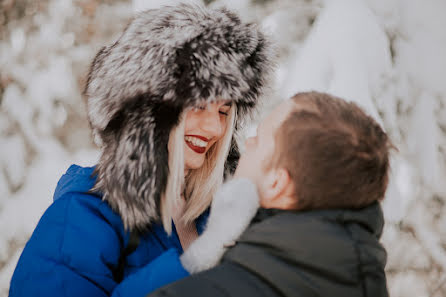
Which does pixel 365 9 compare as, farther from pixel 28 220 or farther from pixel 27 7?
pixel 28 220

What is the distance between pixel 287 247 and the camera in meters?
0.61

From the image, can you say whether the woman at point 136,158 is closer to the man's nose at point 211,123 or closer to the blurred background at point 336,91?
the man's nose at point 211,123

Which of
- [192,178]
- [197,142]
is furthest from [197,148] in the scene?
[192,178]

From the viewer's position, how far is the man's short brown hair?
2.14 feet

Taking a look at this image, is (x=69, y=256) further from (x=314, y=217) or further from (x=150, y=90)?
(x=314, y=217)

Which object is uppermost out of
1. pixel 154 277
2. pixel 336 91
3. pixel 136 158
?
pixel 136 158

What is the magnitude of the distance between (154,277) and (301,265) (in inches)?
14.2

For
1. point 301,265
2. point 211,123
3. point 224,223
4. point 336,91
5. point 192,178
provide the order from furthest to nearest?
point 336,91 < point 192,178 < point 211,123 < point 224,223 < point 301,265

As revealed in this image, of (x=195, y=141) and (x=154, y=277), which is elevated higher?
(x=195, y=141)

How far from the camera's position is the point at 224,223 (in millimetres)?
721

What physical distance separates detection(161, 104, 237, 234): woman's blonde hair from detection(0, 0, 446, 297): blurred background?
28.6 inches

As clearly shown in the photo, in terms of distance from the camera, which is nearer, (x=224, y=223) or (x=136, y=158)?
(x=224, y=223)

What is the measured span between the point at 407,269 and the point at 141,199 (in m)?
2.08

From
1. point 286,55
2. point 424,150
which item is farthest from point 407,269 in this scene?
point 286,55
